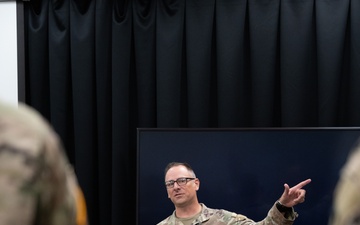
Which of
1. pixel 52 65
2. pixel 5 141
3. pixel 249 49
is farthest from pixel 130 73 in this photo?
pixel 5 141

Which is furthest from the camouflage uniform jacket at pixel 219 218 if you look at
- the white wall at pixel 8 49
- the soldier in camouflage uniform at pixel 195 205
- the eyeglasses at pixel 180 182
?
the white wall at pixel 8 49

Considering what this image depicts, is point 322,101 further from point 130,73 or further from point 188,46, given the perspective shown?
point 130,73

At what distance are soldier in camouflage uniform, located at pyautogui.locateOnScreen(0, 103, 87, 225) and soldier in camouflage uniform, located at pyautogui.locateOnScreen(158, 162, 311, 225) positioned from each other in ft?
6.53

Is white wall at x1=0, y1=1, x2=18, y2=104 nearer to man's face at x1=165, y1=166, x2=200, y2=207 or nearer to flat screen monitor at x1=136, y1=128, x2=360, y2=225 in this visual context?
flat screen monitor at x1=136, y1=128, x2=360, y2=225

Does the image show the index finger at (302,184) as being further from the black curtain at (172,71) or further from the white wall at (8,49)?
the white wall at (8,49)

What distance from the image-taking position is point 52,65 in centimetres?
299

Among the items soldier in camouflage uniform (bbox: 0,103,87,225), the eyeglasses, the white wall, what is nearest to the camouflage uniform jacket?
the eyeglasses

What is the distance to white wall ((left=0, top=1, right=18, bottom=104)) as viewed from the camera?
2.97 meters

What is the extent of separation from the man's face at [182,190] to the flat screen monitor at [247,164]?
0.03 m

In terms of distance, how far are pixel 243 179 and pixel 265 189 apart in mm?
119

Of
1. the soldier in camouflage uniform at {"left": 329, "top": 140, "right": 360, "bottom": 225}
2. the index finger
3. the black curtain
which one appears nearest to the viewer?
the soldier in camouflage uniform at {"left": 329, "top": 140, "right": 360, "bottom": 225}

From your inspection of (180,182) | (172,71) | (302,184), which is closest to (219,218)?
(180,182)

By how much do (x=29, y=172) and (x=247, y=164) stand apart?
206cm

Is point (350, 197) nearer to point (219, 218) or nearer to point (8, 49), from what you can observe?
→ point (219, 218)
